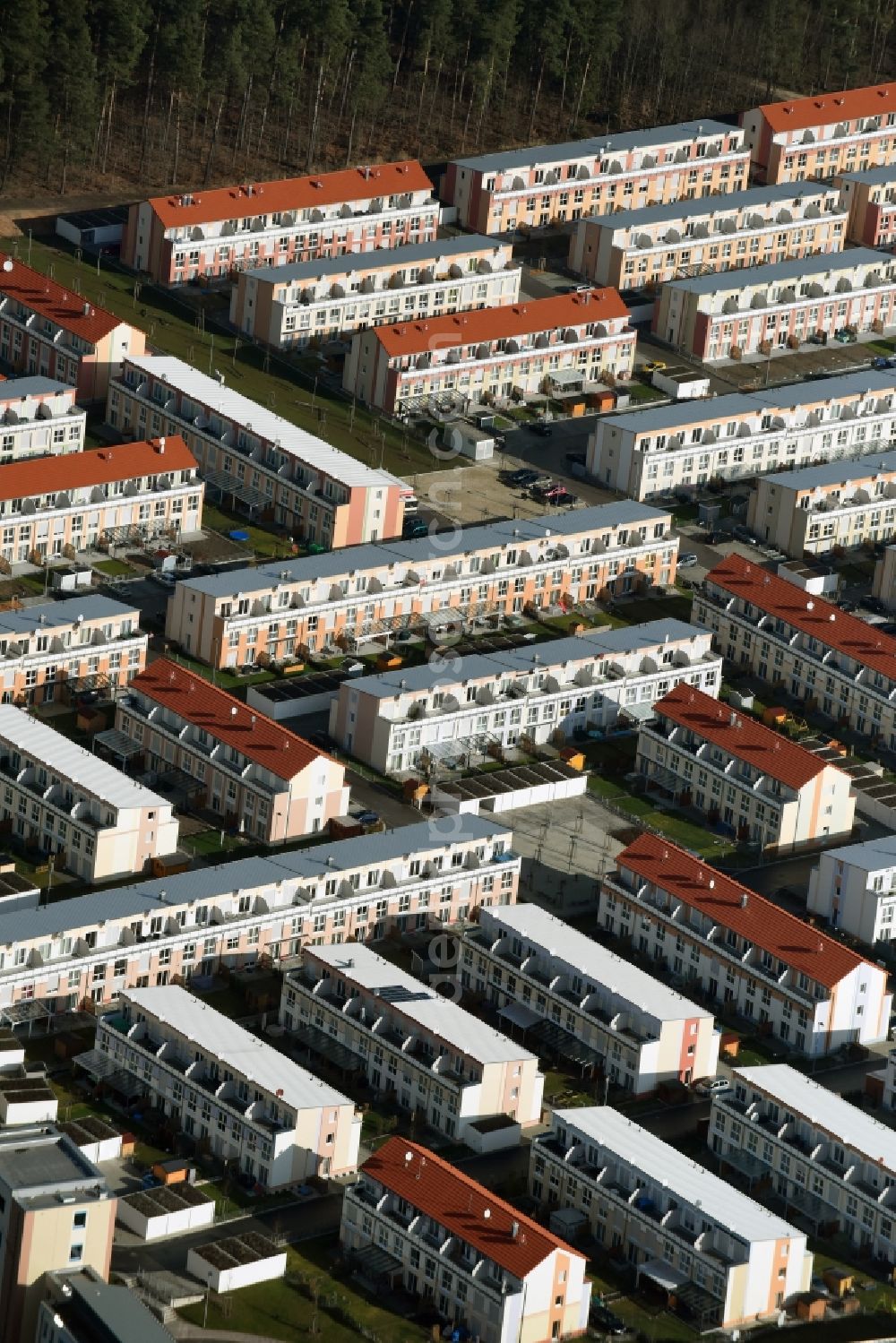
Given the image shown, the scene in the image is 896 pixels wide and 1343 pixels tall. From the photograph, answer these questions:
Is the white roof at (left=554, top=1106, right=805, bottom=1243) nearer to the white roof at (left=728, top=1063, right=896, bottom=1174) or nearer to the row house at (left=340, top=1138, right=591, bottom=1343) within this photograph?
the white roof at (left=728, top=1063, right=896, bottom=1174)

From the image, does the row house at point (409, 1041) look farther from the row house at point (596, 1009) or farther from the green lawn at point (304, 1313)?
the green lawn at point (304, 1313)

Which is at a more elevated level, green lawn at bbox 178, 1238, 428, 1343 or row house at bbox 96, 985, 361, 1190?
row house at bbox 96, 985, 361, 1190

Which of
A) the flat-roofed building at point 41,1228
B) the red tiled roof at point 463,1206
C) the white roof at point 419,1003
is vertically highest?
the flat-roofed building at point 41,1228

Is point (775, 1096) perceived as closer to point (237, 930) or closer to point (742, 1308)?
point (742, 1308)

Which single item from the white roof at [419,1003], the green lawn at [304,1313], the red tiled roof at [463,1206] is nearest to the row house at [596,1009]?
the white roof at [419,1003]

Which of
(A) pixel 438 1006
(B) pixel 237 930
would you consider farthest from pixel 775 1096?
(B) pixel 237 930

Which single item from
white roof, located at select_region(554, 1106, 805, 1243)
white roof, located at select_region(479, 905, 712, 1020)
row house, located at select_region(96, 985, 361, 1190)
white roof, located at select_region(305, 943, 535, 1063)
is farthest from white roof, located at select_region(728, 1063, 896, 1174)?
row house, located at select_region(96, 985, 361, 1190)

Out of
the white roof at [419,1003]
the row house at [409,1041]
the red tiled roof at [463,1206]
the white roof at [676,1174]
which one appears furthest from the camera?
the white roof at [419,1003]
